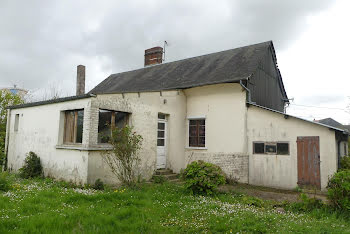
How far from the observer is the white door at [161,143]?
35.7 feet

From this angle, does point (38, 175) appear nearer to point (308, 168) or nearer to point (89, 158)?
point (89, 158)

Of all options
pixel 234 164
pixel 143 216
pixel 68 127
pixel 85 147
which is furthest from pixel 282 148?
pixel 68 127

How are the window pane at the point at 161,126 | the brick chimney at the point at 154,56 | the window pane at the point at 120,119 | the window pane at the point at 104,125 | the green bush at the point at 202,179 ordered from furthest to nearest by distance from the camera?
the brick chimney at the point at 154,56, the window pane at the point at 161,126, the window pane at the point at 120,119, the window pane at the point at 104,125, the green bush at the point at 202,179

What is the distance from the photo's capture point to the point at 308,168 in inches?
352

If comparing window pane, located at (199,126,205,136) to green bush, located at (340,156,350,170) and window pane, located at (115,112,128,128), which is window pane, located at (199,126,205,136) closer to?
window pane, located at (115,112,128,128)

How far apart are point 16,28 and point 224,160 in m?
12.2

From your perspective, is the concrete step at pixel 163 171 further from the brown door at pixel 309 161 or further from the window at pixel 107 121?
the brown door at pixel 309 161

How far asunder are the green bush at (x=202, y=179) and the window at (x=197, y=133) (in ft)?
15.2

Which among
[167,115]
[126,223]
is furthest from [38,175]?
[126,223]

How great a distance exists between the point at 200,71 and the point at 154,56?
7.26m

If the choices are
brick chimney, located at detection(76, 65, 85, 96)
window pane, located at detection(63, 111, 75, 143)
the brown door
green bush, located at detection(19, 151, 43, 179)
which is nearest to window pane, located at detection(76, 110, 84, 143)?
window pane, located at detection(63, 111, 75, 143)

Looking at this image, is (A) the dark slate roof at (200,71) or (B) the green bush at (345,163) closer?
(B) the green bush at (345,163)

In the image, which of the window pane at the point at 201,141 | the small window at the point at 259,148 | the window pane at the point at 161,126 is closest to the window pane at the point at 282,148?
the small window at the point at 259,148

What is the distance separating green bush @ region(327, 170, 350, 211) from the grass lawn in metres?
0.24
